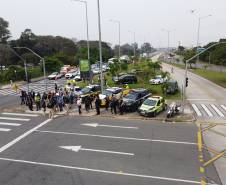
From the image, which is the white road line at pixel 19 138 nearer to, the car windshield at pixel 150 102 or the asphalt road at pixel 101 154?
the asphalt road at pixel 101 154

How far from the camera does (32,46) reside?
311 feet

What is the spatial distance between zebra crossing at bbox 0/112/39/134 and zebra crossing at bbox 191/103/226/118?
1455 cm

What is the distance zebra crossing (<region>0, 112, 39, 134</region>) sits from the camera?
72.9 ft

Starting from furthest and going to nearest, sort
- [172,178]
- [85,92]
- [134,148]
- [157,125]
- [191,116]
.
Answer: [85,92] → [191,116] → [157,125] → [134,148] → [172,178]

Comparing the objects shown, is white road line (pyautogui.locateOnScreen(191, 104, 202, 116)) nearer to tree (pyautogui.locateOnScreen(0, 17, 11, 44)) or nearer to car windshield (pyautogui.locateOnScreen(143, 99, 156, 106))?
car windshield (pyautogui.locateOnScreen(143, 99, 156, 106))

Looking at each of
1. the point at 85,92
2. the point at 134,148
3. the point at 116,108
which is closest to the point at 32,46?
the point at 85,92

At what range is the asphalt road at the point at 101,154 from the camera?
13484mm

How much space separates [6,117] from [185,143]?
15.2 m

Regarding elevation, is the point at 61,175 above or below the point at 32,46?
below

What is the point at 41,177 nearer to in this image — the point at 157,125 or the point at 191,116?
the point at 157,125

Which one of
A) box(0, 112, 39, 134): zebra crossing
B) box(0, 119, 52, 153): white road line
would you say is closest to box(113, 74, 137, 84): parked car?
box(0, 112, 39, 134): zebra crossing

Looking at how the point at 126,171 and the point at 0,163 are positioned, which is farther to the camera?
the point at 0,163

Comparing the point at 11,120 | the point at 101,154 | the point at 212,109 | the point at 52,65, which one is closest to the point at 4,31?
the point at 52,65

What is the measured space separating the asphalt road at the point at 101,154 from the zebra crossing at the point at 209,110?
15.0ft
